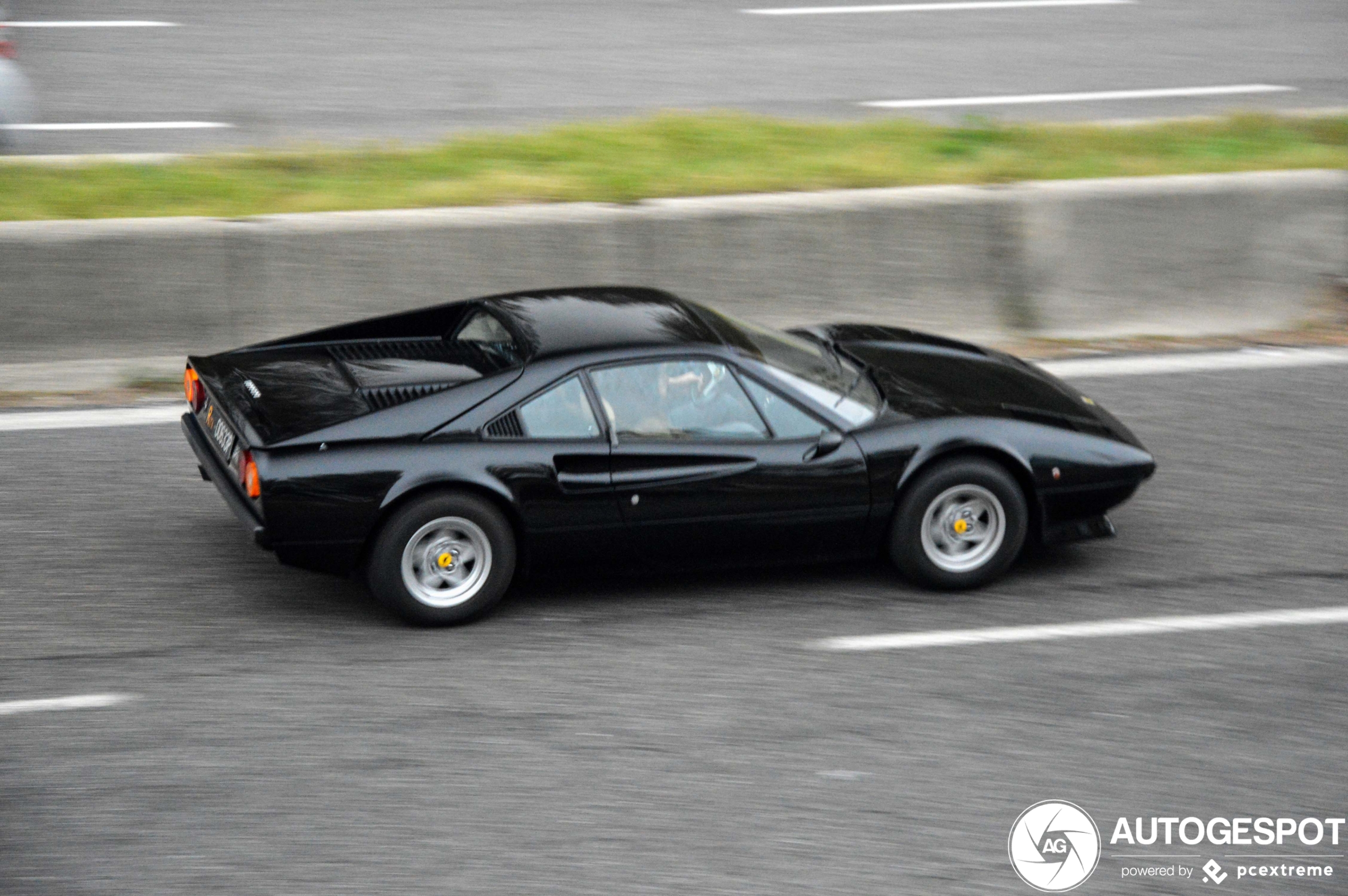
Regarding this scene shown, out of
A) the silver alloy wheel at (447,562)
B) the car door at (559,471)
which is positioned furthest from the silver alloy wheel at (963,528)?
the silver alloy wheel at (447,562)

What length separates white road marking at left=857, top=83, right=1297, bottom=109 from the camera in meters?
13.1

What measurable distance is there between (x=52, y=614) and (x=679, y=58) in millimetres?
9650

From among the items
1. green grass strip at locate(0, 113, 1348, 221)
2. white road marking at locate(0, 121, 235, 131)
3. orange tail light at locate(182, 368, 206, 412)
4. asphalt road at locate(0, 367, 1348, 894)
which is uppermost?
white road marking at locate(0, 121, 235, 131)

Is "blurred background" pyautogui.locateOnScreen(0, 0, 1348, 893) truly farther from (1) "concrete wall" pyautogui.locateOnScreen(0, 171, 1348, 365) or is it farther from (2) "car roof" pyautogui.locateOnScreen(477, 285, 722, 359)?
(2) "car roof" pyautogui.locateOnScreen(477, 285, 722, 359)

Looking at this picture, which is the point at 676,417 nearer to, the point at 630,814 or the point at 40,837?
the point at 630,814

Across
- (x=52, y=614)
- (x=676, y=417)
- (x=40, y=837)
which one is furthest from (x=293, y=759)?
(x=676, y=417)

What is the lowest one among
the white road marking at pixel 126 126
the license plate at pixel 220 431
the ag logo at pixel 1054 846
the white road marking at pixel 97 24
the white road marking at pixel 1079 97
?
the ag logo at pixel 1054 846

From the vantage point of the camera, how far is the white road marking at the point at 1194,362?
29.9ft

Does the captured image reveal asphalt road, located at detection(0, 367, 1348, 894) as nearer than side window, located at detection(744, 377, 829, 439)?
Yes

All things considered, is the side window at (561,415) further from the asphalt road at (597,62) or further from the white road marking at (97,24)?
the white road marking at (97,24)

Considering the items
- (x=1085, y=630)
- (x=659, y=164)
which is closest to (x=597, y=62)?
(x=659, y=164)

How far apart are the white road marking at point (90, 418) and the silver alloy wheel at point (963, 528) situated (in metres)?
4.17

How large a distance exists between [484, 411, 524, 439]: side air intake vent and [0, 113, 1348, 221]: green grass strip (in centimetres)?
373

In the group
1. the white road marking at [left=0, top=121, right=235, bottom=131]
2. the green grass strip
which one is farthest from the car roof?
the white road marking at [left=0, top=121, right=235, bottom=131]
